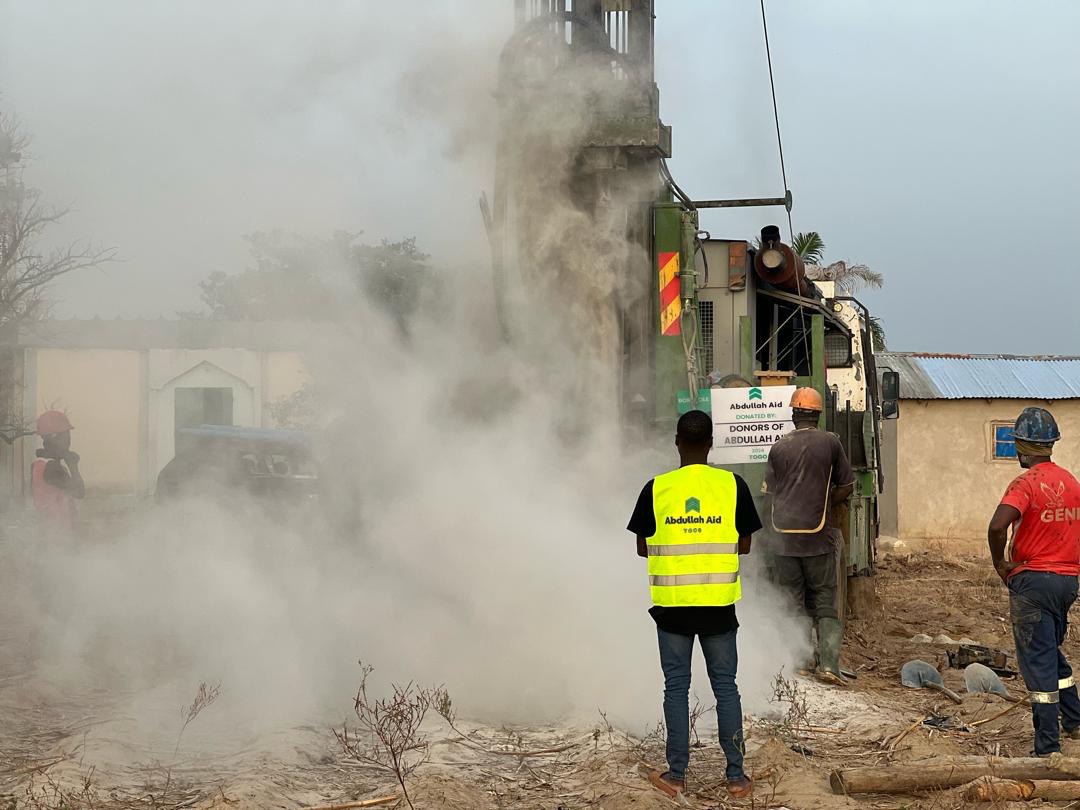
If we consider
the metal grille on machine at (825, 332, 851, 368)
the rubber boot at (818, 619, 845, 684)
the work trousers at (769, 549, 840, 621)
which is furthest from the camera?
the metal grille on machine at (825, 332, 851, 368)

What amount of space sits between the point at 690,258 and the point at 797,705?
119 inches

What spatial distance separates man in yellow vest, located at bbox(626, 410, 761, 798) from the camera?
475 cm

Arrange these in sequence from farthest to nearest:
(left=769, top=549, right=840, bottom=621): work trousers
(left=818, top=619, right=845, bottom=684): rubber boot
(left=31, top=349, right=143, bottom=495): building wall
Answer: (left=31, top=349, right=143, bottom=495): building wall
(left=769, top=549, right=840, bottom=621): work trousers
(left=818, top=619, right=845, bottom=684): rubber boot

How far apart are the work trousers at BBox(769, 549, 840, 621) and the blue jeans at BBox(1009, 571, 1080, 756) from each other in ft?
5.23

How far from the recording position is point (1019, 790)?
4.60 meters

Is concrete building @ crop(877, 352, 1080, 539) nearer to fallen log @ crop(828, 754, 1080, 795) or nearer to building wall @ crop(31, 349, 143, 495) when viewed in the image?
building wall @ crop(31, 349, 143, 495)

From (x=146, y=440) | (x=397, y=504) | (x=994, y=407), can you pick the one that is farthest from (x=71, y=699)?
(x=994, y=407)

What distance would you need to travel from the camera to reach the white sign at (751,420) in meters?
7.71

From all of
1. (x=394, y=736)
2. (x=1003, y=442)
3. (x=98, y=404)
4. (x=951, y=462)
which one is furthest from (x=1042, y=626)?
(x=1003, y=442)

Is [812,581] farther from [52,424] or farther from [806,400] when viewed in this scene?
[52,424]

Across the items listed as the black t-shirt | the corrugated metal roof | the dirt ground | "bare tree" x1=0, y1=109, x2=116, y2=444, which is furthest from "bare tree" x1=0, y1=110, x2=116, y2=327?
the corrugated metal roof

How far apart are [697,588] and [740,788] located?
77 centimetres

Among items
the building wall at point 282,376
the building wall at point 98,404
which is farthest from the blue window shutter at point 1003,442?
the building wall at point 98,404

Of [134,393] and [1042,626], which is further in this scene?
[134,393]
